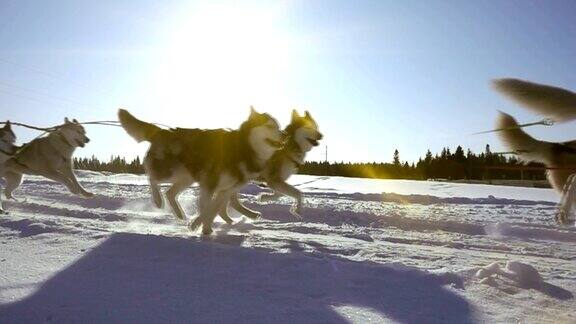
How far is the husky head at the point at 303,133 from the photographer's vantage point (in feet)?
28.4

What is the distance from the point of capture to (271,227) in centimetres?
732

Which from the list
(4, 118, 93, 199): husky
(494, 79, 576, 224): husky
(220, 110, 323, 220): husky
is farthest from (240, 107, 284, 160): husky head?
(4, 118, 93, 199): husky

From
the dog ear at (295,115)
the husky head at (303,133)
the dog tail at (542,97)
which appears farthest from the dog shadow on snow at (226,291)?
the dog ear at (295,115)

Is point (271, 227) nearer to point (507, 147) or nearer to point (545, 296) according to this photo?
point (507, 147)

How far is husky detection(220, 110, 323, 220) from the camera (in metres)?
8.09

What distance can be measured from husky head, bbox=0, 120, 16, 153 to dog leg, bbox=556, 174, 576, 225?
908 centimetres

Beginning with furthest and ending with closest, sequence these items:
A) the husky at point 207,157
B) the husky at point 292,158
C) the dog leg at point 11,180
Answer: the dog leg at point 11,180, the husky at point 292,158, the husky at point 207,157

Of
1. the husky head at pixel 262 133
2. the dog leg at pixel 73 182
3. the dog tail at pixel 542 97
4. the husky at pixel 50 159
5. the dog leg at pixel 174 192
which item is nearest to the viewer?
the dog tail at pixel 542 97

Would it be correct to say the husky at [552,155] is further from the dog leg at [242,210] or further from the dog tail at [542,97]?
the dog leg at [242,210]

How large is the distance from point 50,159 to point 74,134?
73 centimetres

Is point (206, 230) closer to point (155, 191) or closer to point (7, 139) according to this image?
point (155, 191)

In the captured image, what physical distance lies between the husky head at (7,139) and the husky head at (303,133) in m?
5.24

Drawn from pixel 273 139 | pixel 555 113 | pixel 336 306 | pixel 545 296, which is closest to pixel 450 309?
pixel 336 306

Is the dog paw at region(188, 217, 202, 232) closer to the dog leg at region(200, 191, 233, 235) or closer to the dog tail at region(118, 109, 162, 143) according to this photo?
the dog leg at region(200, 191, 233, 235)
